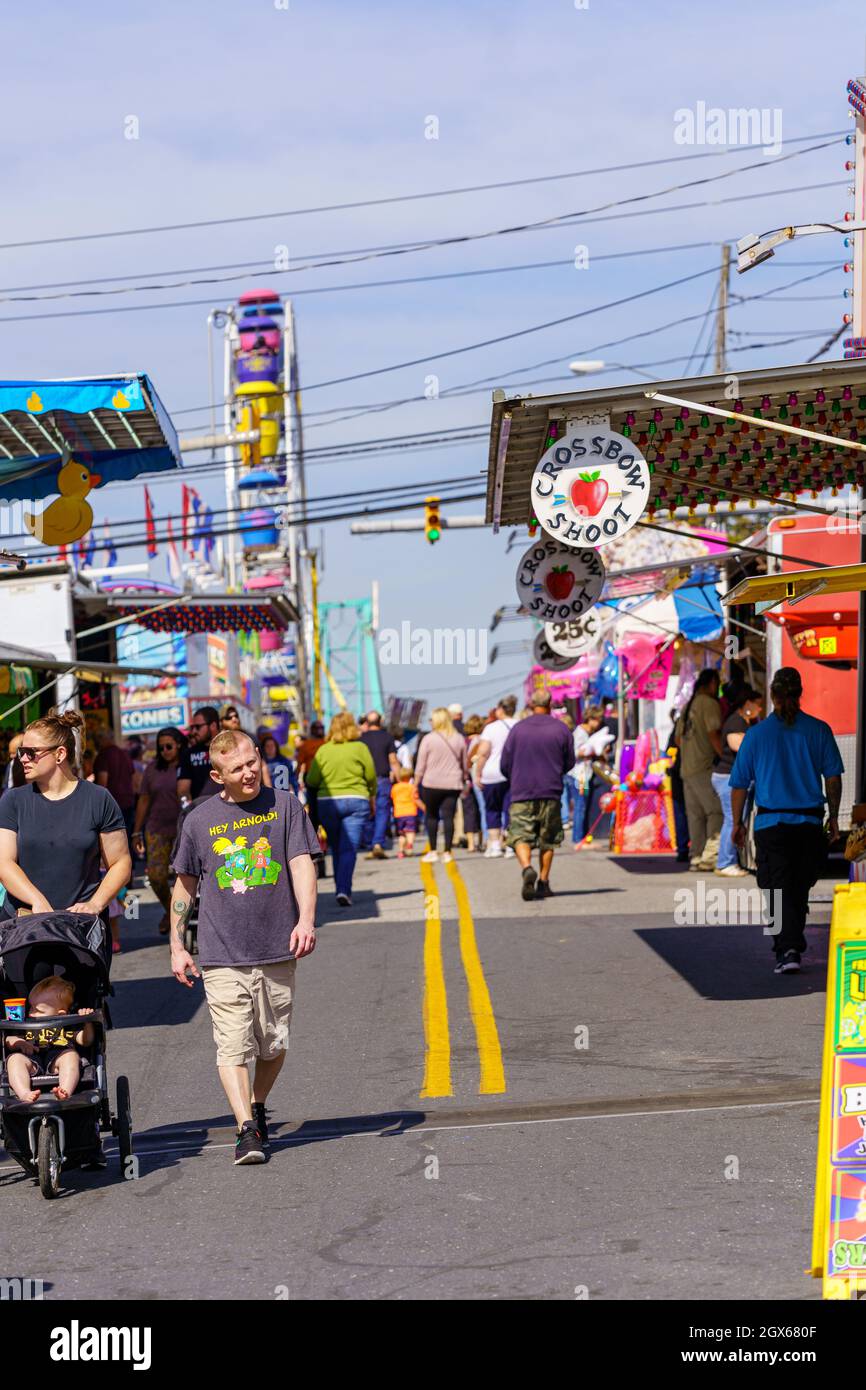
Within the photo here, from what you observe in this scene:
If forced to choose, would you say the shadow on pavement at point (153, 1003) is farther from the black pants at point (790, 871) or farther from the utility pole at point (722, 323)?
the utility pole at point (722, 323)

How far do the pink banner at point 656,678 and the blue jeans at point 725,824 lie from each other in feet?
15.1

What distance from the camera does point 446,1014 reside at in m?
10.9

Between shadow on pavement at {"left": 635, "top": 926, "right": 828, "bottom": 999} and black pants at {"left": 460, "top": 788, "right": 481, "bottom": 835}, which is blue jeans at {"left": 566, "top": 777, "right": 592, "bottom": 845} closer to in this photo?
black pants at {"left": 460, "top": 788, "right": 481, "bottom": 835}

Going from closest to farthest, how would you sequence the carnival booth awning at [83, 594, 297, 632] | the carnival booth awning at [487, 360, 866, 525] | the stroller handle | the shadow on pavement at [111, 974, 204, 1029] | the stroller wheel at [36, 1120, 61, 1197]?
the stroller wheel at [36, 1120, 61, 1197] < the stroller handle < the carnival booth awning at [487, 360, 866, 525] < the shadow on pavement at [111, 974, 204, 1029] < the carnival booth awning at [83, 594, 297, 632]

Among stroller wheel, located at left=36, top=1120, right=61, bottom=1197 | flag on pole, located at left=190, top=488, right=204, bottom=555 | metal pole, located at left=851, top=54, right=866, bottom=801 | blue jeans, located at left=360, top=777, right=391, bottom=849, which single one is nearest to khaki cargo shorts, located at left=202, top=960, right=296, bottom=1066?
stroller wheel, located at left=36, top=1120, right=61, bottom=1197

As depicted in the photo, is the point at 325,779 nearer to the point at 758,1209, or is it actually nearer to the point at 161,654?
the point at 758,1209

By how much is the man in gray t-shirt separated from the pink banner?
15.3 meters

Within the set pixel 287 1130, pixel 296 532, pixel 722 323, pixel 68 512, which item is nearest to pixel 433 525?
pixel 722 323

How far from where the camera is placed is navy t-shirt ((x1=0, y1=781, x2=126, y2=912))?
7648 mm

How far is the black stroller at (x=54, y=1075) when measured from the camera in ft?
22.9

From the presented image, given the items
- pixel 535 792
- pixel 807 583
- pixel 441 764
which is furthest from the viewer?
pixel 441 764

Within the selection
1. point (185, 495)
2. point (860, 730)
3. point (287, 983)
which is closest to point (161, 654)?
point (185, 495)

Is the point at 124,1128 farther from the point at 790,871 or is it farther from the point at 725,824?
the point at 725,824

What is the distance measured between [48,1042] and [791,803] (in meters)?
5.93
